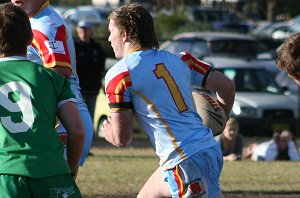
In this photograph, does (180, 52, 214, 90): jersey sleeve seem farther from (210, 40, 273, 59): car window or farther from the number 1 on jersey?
(210, 40, 273, 59): car window

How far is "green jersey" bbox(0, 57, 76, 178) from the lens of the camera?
5023mm

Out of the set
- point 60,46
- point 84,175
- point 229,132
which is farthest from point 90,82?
point 60,46

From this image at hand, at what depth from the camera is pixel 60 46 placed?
683 cm

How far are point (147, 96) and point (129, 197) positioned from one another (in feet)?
15.4

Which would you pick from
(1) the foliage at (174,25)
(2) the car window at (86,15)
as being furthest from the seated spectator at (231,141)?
(2) the car window at (86,15)

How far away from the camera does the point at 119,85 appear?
5918 mm

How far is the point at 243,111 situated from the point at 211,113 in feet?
43.9

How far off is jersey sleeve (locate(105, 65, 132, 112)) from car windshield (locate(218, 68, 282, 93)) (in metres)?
14.9

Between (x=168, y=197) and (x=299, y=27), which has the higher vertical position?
(x=168, y=197)

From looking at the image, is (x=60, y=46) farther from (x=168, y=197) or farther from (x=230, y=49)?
(x=230, y=49)

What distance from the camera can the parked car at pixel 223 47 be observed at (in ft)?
81.9

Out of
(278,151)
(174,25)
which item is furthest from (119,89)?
(174,25)

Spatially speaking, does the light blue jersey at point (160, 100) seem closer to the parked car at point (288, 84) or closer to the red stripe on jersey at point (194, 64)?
the red stripe on jersey at point (194, 64)

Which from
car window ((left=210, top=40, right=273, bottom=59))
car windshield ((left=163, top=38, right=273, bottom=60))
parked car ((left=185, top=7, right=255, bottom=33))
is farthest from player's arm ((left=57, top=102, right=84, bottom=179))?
parked car ((left=185, top=7, right=255, bottom=33))
